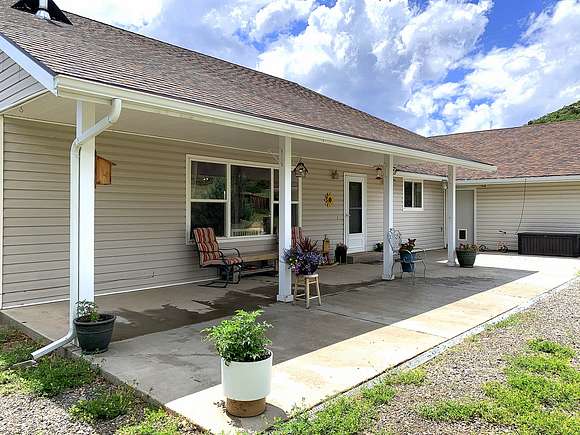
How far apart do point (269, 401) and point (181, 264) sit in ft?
16.3

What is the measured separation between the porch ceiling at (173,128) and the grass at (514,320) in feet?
11.8

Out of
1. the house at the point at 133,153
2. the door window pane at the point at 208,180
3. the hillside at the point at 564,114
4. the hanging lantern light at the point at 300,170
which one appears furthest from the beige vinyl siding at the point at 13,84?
the hillside at the point at 564,114

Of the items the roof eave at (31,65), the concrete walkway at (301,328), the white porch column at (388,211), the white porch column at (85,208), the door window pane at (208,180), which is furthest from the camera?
the white porch column at (388,211)

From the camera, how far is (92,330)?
151 inches

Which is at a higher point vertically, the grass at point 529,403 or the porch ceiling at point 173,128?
the porch ceiling at point 173,128

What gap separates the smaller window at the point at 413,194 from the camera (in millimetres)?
13703

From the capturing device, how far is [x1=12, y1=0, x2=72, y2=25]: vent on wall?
6324 mm

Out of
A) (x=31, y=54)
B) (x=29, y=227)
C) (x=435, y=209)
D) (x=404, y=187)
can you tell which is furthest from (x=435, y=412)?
(x=435, y=209)

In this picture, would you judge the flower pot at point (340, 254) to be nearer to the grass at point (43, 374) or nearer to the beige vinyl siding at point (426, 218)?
the beige vinyl siding at point (426, 218)

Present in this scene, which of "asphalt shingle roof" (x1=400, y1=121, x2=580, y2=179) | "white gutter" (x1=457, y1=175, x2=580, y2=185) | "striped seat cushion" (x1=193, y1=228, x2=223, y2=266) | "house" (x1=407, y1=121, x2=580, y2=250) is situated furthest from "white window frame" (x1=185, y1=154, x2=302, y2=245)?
"white gutter" (x1=457, y1=175, x2=580, y2=185)

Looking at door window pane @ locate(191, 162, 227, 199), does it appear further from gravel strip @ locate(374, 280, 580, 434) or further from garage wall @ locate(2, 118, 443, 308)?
gravel strip @ locate(374, 280, 580, 434)

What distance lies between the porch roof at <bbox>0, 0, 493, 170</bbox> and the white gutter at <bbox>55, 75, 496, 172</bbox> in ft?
0.15

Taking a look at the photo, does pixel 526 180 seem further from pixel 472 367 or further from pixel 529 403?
pixel 529 403

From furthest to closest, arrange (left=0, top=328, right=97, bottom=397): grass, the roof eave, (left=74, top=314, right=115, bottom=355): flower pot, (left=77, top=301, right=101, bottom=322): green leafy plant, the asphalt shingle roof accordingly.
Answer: the asphalt shingle roof
(left=77, top=301, right=101, bottom=322): green leafy plant
(left=74, top=314, right=115, bottom=355): flower pot
the roof eave
(left=0, top=328, right=97, bottom=397): grass
